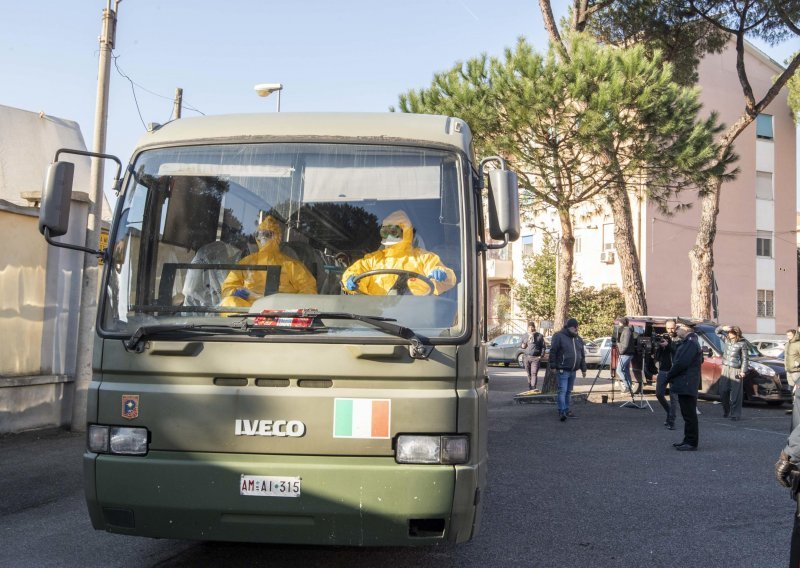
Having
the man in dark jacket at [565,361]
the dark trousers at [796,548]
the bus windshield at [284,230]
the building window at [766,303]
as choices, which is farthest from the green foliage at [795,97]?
the dark trousers at [796,548]

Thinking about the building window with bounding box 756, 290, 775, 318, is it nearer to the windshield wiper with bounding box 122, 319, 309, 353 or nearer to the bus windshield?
the bus windshield

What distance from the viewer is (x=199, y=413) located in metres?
4.45

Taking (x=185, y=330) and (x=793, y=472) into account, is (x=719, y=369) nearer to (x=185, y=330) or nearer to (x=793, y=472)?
(x=793, y=472)

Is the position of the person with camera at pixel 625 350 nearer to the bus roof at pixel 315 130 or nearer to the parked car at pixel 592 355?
the parked car at pixel 592 355

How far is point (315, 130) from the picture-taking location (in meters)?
5.15

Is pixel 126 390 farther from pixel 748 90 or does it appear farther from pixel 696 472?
pixel 748 90

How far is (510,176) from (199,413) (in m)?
2.17

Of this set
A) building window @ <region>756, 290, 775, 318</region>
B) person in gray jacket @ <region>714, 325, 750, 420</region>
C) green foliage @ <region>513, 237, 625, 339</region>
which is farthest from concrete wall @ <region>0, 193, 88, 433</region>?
building window @ <region>756, 290, 775, 318</region>

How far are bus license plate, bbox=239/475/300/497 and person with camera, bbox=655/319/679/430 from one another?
370 inches

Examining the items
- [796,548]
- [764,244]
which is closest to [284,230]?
[796,548]

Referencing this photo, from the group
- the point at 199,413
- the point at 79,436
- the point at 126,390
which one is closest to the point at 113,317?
the point at 126,390

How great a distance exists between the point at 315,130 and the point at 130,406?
75.8 inches

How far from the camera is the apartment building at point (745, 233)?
3656 cm

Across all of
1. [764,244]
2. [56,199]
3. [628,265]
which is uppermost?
[764,244]
